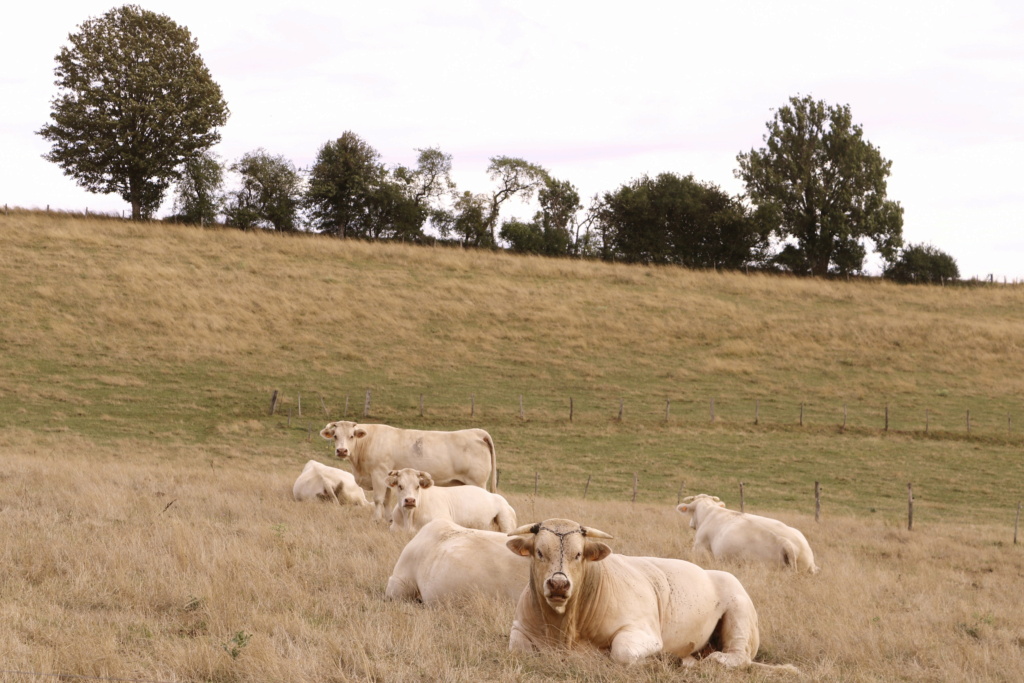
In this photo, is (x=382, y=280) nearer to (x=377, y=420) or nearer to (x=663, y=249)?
(x=377, y=420)

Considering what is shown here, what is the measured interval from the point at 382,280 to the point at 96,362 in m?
19.5

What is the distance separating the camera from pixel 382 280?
54469 millimetres

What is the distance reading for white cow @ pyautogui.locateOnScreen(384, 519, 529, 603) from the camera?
9.19 metres

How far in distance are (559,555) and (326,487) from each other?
11510 mm

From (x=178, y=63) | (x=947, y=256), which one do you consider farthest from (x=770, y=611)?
(x=947, y=256)

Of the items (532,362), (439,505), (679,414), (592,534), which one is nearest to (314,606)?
(592,534)

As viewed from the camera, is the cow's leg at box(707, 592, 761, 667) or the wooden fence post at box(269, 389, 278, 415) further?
the wooden fence post at box(269, 389, 278, 415)

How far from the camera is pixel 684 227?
258 ft

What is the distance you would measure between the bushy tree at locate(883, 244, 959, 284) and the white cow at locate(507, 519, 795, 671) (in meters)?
72.5

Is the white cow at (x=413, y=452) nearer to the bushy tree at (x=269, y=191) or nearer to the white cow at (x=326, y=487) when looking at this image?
the white cow at (x=326, y=487)

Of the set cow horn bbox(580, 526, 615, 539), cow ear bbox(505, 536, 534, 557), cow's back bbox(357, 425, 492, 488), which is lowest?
cow's back bbox(357, 425, 492, 488)

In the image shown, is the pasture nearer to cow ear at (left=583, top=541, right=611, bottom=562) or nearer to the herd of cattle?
the herd of cattle

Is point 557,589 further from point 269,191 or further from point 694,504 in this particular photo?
point 269,191

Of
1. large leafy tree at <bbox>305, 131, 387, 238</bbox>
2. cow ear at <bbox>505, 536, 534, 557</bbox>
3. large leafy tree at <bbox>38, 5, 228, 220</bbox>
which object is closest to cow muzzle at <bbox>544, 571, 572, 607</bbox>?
cow ear at <bbox>505, 536, 534, 557</bbox>
